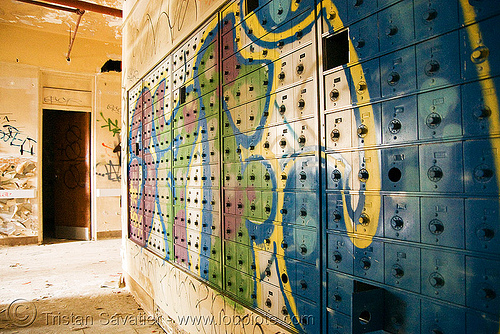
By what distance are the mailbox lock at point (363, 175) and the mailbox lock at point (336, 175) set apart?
13 centimetres

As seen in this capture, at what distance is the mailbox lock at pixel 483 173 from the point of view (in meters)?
1.19

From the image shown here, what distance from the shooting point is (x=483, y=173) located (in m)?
1.19

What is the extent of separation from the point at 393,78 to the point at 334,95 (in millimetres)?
341

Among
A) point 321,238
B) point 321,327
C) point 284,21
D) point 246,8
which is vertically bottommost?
point 321,327

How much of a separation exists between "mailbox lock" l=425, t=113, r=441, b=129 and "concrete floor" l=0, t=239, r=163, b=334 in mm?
3810

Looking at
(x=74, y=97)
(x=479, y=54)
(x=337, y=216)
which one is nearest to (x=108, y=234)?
(x=74, y=97)

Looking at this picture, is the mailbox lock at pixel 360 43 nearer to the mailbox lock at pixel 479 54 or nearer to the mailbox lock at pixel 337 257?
the mailbox lock at pixel 479 54

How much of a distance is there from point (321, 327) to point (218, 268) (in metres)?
1.28

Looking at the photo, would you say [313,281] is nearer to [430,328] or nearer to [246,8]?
[430,328]

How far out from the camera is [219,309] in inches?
114

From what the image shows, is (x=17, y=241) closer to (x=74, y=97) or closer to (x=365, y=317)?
(x=74, y=97)

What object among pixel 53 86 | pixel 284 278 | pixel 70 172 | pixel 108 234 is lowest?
pixel 108 234

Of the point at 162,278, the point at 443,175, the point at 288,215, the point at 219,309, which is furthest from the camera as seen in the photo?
the point at 162,278

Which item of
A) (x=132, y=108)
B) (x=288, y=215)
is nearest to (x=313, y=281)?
(x=288, y=215)
